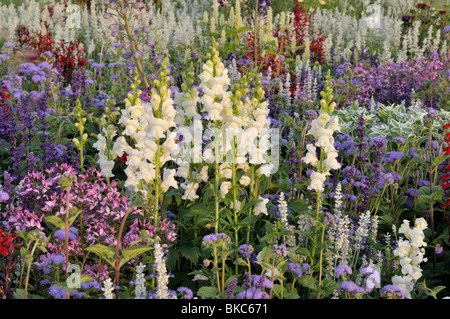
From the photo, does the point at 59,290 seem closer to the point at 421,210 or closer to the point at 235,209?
the point at 235,209

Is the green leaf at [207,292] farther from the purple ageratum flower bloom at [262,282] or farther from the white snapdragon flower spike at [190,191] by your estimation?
the white snapdragon flower spike at [190,191]

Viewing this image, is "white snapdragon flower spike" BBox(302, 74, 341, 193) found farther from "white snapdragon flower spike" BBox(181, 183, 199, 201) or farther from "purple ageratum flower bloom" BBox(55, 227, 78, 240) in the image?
"purple ageratum flower bloom" BBox(55, 227, 78, 240)

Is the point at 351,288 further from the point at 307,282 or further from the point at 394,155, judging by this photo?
the point at 394,155

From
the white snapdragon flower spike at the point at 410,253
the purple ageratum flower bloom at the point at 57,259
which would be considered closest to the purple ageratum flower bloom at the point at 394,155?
the white snapdragon flower spike at the point at 410,253

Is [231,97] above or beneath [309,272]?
above

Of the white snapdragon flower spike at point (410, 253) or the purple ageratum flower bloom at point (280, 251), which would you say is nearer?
the purple ageratum flower bloom at point (280, 251)

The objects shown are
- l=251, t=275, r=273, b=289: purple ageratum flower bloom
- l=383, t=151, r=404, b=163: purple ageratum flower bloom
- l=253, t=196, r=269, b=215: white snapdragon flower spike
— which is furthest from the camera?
l=383, t=151, r=404, b=163: purple ageratum flower bloom

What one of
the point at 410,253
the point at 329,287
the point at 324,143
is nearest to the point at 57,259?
the point at 329,287

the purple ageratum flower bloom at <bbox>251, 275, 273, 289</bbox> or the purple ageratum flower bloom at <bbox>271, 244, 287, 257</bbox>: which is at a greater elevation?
the purple ageratum flower bloom at <bbox>271, 244, 287, 257</bbox>

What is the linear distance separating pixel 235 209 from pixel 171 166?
3.60 ft

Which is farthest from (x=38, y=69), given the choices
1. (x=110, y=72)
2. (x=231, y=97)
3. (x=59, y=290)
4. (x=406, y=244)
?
(x=406, y=244)

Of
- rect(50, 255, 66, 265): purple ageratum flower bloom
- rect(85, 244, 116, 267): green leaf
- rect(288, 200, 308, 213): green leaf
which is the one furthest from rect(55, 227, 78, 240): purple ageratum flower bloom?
rect(288, 200, 308, 213): green leaf
